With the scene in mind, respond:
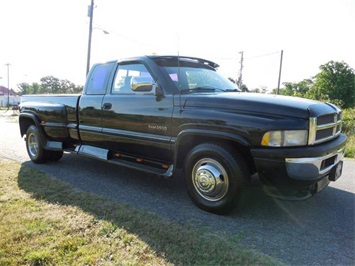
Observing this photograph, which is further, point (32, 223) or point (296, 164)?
point (32, 223)

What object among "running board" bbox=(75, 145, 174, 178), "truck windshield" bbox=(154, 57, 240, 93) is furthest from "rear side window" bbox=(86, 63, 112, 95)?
"truck windshield" bbox=(154, 57, 240, 93)

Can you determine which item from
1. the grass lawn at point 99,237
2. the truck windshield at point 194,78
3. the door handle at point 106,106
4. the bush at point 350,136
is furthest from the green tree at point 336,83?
the grass lawn at point 99,237

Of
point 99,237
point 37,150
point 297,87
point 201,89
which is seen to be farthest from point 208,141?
point 297,87

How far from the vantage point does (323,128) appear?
131 inches

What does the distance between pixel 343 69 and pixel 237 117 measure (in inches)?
2725

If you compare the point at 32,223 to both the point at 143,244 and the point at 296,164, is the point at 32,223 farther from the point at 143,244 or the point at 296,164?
the point at 296,164

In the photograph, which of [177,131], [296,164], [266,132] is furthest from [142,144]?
[296,164]

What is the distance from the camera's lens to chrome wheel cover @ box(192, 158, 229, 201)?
348cm

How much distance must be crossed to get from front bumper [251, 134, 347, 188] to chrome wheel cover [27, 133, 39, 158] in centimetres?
467

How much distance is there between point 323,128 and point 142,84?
2291 mm

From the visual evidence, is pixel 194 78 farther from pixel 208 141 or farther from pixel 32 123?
pixel 32 123

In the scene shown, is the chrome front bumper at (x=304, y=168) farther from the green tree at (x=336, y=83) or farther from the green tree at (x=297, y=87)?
the green tree at (x=297, y=87)

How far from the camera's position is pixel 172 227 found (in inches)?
126

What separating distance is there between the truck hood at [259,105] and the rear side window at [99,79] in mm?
1829
